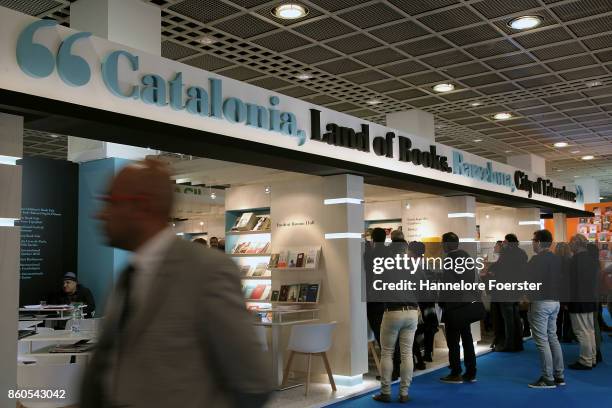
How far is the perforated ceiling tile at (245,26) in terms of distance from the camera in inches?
246

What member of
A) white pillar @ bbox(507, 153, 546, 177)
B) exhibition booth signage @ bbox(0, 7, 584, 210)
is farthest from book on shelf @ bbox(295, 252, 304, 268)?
white pillar @ bbox(507, 153, 546, 177)

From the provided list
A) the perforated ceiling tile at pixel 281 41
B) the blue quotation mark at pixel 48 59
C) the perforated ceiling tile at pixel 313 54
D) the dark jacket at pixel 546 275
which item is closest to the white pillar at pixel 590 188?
the dark jacket at pixel 546 275

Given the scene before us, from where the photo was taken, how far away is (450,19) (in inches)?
253

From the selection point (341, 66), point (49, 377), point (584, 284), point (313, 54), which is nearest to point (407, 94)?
point (341, 66)

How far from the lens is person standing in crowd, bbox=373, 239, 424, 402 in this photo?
6.05 metres

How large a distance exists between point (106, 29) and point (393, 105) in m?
5.37

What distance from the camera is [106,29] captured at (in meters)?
5.45

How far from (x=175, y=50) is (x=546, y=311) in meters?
5.00

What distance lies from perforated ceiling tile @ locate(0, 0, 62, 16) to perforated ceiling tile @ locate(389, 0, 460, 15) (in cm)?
319

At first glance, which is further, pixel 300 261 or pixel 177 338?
pixel 300 261

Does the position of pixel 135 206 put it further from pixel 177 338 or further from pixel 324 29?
pixel 324 29

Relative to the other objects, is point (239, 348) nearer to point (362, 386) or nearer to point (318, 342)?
point (318, 342)

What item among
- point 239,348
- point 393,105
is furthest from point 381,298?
point 239,348

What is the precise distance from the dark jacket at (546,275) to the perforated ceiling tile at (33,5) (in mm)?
5544
